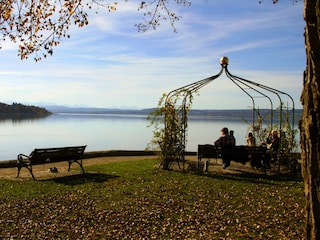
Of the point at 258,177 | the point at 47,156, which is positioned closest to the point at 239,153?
the point at 258,177

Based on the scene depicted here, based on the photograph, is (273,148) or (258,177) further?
(273,148)

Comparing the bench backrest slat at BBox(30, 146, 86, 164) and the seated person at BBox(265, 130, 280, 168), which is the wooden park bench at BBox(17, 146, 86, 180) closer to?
the bench backrest slat at BBox(30, 146, 86, 164)

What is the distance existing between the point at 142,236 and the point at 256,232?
73.0 inches

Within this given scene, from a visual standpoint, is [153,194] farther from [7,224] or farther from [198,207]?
[7,224]

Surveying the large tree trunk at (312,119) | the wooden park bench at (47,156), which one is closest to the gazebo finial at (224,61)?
the wooden park bench at (47,156)

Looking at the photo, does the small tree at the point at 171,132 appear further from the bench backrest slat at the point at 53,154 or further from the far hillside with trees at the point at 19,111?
the far hillside with trees at the point at 19,111

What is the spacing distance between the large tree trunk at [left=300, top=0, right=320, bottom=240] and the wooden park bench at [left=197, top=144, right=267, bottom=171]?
27.2 ft

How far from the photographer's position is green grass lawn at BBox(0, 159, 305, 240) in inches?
253

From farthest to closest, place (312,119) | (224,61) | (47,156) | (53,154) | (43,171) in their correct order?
(224,61) < (43,171) < (53,154) < (47,156) < (312,119)

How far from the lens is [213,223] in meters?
6.81

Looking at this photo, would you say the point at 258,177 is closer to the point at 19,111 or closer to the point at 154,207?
the point at 154,207

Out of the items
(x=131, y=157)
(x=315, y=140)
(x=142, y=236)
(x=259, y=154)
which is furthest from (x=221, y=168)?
(x=315, y=140)

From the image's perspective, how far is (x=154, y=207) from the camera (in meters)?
7.89

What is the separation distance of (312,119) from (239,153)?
8.53 meters
